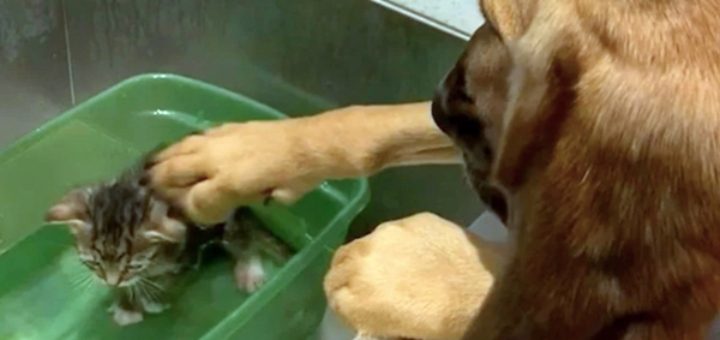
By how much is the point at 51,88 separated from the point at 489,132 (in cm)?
99

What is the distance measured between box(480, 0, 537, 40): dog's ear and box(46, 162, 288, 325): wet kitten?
582 mm

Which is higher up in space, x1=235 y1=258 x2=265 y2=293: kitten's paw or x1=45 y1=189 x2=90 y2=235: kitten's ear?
x1=45 y1=189 x2=90 y2=235: kitten's ear

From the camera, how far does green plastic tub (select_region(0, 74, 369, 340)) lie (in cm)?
163

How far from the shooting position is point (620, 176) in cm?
91

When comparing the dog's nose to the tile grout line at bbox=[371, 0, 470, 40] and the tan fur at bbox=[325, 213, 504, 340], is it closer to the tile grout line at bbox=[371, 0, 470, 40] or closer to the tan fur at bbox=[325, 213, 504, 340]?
the tan fur at bbox=[325, 213, 504, 340]

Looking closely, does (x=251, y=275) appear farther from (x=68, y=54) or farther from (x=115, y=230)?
(x=68, y=54)

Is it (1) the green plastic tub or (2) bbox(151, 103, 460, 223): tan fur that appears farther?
(1) the green plastic tub

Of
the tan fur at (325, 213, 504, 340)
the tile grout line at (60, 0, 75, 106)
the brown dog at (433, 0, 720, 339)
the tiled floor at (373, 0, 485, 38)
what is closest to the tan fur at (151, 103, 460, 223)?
the tan fur at (325, 213, 504, 340)

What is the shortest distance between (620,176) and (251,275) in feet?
2.84

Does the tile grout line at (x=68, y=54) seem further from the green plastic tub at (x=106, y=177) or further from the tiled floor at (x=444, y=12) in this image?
the tiled floor at (x=444, y=12)

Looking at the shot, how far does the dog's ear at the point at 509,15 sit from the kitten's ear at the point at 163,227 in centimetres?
58

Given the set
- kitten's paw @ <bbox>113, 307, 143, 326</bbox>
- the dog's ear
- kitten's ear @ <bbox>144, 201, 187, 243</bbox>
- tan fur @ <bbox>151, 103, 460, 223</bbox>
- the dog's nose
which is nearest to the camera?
the dog's ear

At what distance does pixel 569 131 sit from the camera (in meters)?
0.94

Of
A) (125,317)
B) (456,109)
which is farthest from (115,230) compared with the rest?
(456,109)
